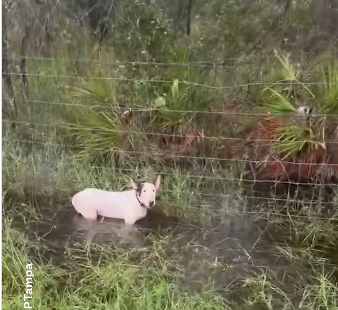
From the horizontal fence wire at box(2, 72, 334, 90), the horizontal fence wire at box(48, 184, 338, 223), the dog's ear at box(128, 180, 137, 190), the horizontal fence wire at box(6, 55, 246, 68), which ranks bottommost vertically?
the horizontal fence wire at box(48, 184, 338, 223)

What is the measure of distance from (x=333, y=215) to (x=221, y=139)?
1.44 ft

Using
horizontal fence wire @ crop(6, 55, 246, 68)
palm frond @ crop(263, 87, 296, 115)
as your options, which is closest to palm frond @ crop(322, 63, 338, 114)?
palm frond @ crop(263, 87, 296, 115)

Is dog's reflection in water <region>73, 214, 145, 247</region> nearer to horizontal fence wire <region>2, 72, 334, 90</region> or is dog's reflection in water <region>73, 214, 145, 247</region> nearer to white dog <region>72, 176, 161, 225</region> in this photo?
white dog <region>72, 176, 161, 225</region>

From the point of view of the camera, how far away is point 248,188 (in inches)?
74.2

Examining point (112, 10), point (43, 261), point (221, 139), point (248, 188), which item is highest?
point (112, 10)

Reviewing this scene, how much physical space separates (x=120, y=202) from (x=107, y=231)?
0.11m

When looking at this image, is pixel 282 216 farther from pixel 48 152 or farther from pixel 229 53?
pixel 48 152

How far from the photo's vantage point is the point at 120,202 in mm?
1845

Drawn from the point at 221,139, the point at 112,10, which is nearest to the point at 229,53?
the point at 221,139

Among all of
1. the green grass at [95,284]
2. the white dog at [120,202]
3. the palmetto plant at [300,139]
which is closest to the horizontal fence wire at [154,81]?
the palmetto plant at [300,139]

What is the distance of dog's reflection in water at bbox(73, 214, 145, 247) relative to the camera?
6.02ft

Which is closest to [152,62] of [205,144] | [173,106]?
[173,106]

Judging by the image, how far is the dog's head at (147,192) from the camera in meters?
1.83

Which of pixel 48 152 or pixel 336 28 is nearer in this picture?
pixel 336 28
